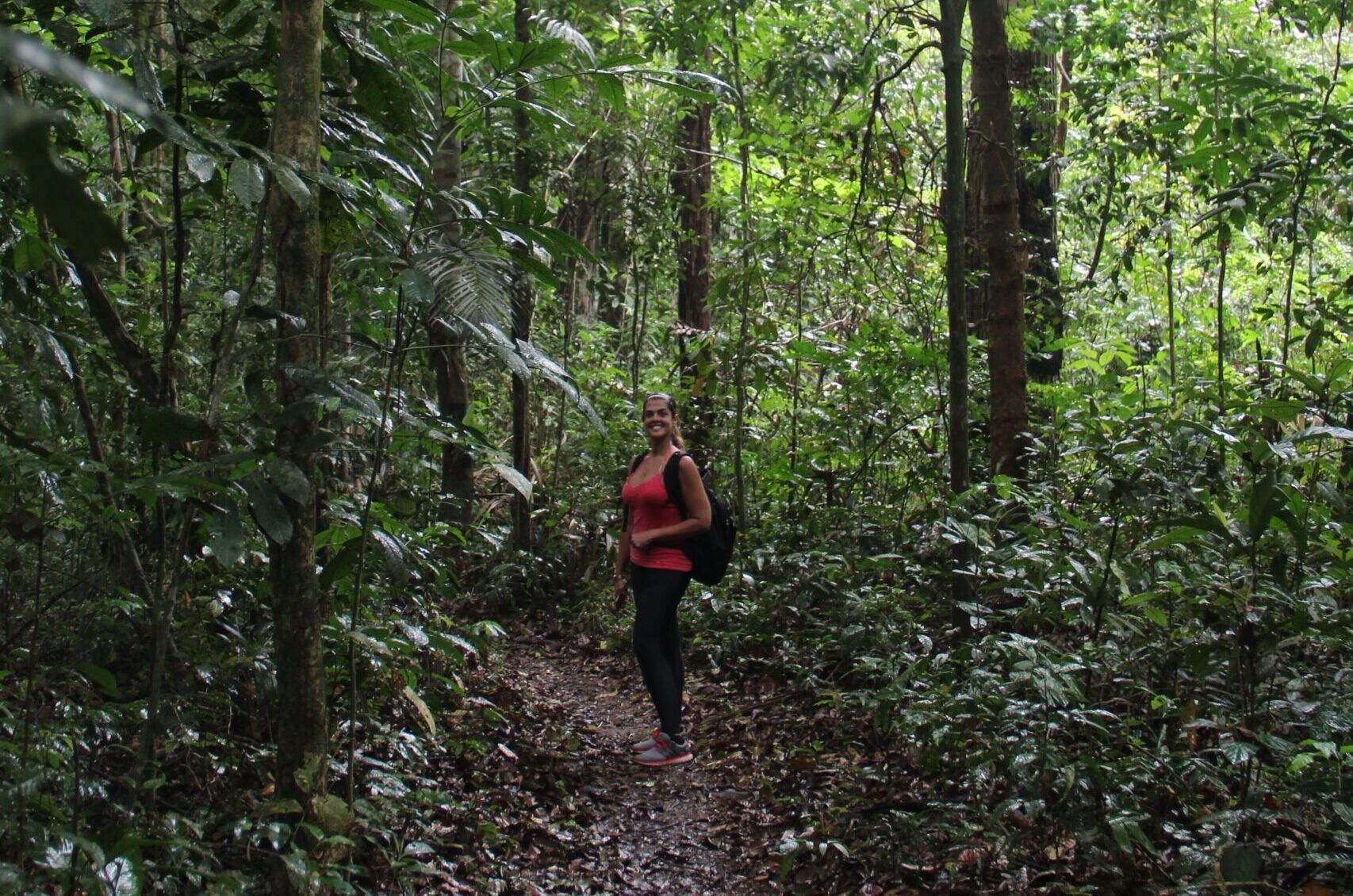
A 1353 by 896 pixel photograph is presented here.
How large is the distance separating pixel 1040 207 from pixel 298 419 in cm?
808

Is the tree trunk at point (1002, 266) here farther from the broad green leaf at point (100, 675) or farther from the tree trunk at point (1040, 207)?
the broad green leaf at point (100, 675)

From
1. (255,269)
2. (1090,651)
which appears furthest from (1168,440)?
(255,269)

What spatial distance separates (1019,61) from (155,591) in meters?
8.84

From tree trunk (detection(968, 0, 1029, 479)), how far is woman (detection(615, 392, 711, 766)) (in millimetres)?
2055

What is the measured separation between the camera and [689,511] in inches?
232

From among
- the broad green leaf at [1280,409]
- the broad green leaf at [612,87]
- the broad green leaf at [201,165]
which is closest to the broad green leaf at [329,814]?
the broad green leaf at [201,165]

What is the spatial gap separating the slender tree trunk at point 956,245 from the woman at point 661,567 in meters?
1.44

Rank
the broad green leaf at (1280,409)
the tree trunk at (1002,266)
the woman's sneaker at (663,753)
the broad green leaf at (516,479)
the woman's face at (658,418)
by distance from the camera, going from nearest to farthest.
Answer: the broad green leaf at (516,479) → the broad green leaf at (1280,409) → the woman's sneaker at (663,753) → the woman's face at (658,418) → the tree trunk at (1002,266)

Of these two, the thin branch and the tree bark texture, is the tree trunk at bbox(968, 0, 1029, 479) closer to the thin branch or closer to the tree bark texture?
the tree bark texture

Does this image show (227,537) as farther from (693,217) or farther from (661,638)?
(693,217)

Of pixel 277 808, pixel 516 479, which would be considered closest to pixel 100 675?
pixel 277 808

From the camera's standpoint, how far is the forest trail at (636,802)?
169 inches

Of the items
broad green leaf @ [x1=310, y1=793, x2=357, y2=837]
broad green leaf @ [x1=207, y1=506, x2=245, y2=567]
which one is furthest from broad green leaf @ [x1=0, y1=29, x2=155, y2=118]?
broad green leaf @ [x1=310, y1=793, x2=357, y2=837]

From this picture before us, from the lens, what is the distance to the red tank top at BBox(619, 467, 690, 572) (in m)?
5.94
